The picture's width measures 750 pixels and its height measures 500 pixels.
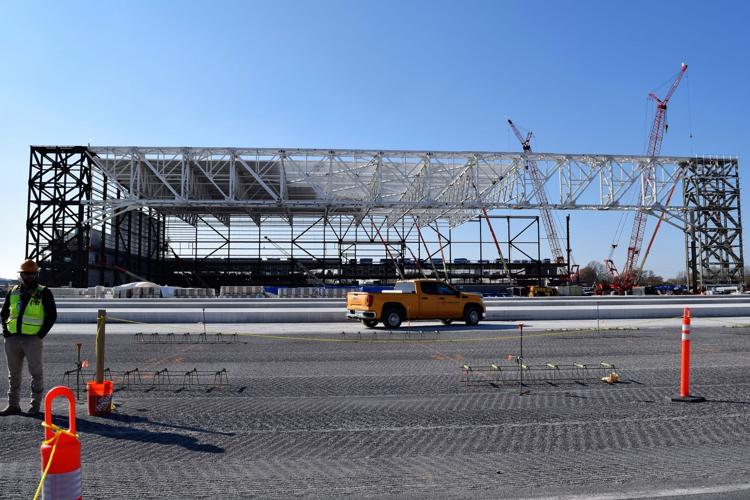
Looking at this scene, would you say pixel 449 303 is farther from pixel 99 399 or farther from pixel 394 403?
pixel 99 399

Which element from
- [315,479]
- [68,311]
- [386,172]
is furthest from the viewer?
[386,172]

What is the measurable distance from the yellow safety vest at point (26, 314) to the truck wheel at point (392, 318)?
1456cm

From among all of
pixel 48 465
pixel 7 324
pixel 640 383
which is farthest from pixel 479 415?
pixel 7 324

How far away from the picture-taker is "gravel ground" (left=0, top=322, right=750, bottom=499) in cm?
510

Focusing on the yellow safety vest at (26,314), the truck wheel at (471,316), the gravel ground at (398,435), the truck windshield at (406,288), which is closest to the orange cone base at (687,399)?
the gravel ground at (398,435)

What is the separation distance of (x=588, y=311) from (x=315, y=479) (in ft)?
80.0

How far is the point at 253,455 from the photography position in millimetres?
5910

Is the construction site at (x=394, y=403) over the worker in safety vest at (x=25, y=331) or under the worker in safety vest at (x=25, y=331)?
under

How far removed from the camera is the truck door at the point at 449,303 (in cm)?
2248

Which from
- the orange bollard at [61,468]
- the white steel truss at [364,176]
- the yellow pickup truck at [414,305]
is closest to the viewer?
the orange bollard at [61,468]

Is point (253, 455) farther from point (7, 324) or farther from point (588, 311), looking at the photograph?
point (588, 311)

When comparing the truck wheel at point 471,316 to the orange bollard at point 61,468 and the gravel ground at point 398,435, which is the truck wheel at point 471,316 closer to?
the gravel ground at point 398,435

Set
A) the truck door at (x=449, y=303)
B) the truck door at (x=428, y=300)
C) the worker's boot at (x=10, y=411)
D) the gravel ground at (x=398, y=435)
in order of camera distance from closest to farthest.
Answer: the gravel ground at (x=398, y=435) → the worker's boot at (x=10, y=411) → the truck door at (x=428, y=300) → the truck door at (x=449, y=303)

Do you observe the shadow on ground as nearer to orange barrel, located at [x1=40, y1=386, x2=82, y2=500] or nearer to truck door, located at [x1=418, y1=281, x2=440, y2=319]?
orange barrel, located at [x1=40, y1=386, x2=82, y2=500]
